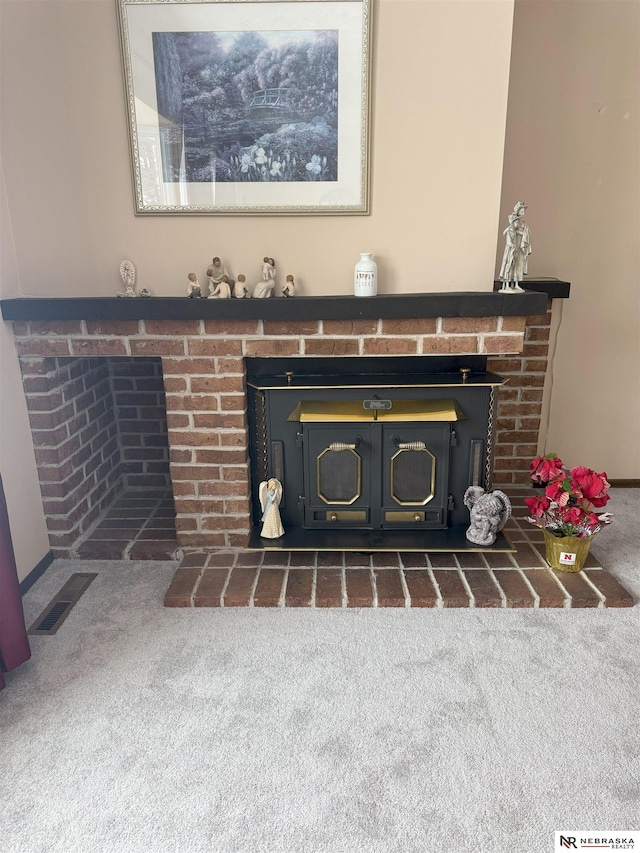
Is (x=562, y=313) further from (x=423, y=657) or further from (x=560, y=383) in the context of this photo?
(x=423, y=657)

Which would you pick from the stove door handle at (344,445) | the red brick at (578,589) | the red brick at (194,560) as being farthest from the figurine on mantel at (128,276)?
the red brick at (578,589)

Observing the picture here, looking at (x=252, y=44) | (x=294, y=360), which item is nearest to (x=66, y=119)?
(x=252, y=44)

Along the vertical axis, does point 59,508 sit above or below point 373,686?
above

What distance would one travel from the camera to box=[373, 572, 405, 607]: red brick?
2.11 meters

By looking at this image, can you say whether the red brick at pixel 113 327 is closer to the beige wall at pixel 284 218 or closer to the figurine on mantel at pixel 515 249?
the beige wall at pixel 284 218

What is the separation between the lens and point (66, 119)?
6.99 ft

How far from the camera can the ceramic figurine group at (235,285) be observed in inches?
86.6

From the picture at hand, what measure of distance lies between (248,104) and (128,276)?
2.54ft

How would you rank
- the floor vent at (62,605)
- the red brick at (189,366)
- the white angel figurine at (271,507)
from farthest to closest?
the white angel figurine at (271,507) < the red brick at (189,366) < the floor vent at (62,605)

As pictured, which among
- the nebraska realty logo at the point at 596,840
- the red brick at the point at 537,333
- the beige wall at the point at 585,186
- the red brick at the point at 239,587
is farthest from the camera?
the red brick at the point at 537,333

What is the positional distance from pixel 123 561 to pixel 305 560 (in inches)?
30.8

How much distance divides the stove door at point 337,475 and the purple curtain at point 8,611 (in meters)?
1.09

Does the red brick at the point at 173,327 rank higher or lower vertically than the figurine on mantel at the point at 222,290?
lower

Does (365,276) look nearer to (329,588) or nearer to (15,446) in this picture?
(329,588)
